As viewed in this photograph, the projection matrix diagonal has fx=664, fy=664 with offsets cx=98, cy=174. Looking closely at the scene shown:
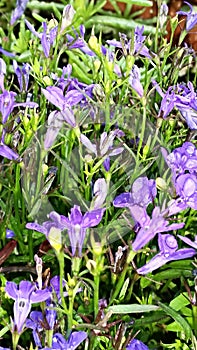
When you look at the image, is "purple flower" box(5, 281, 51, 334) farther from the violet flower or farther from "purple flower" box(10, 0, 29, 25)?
"purple flower" box(10, 0, 29, 25)

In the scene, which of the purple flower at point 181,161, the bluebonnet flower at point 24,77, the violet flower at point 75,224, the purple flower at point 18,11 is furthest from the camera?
the purple flower at point 18,11

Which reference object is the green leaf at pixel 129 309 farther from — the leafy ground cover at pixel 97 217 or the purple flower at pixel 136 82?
the purple flower at pixel 136 82

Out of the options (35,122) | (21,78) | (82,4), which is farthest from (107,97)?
(82,4)

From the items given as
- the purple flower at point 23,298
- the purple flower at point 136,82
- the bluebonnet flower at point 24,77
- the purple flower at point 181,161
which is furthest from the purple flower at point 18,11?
the purple flower at point 23,298

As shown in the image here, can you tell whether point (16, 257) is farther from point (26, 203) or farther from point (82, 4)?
point (82, 4)

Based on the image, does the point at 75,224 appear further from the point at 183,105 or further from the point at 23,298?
the point at 183,105

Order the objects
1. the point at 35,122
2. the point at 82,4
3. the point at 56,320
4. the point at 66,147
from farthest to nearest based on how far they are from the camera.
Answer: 1. the point at 82,4
2. the point at 66,147
3. the point at 35,122
4. the point at 56,320

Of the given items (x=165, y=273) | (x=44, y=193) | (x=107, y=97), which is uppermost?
(x=107, y=97)
